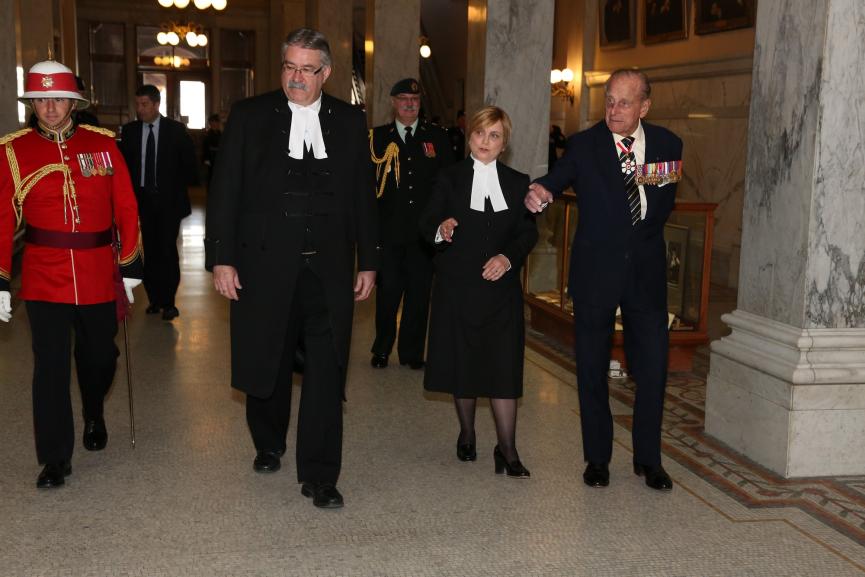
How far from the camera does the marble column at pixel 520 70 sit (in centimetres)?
919

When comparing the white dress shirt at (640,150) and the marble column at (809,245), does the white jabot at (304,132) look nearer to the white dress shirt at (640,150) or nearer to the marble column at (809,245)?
the white dress shirt at (640,150)

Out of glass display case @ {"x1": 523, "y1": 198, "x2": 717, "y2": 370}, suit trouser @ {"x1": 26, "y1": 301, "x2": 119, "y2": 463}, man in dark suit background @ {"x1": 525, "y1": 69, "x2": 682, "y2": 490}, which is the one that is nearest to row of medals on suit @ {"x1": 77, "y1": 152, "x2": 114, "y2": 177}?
suit trouser @ {"x1": 26, "y1": 301, "x2": 119, "y2": 463}

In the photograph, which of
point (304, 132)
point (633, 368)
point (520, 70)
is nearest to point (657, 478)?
point (633, 368)

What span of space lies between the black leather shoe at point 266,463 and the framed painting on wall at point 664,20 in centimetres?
1044

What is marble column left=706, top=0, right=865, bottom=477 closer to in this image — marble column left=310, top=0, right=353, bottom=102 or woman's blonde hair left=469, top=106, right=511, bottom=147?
woman's blonde hair left=469, top=106, right=511, bottom=147

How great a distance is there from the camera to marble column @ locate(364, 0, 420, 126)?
44.8ft

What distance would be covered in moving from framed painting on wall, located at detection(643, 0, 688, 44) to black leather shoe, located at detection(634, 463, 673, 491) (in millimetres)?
10018

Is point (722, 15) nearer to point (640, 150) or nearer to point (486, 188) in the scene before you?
point (640, 150)

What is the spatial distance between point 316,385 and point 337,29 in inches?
516

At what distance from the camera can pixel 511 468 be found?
511 cm

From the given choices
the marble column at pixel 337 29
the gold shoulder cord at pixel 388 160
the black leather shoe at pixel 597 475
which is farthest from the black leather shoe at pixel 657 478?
the marble column at pixel 337 29

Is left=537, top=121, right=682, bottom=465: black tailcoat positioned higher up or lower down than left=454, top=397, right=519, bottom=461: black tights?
higher up

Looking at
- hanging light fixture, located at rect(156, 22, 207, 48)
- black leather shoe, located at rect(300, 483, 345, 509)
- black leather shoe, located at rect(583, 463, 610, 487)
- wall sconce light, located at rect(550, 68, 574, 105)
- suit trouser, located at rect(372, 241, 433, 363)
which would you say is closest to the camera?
black leather shoe, located at rect(300, 483, 345, 509)

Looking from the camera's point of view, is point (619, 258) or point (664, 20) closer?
point (619, 258)
